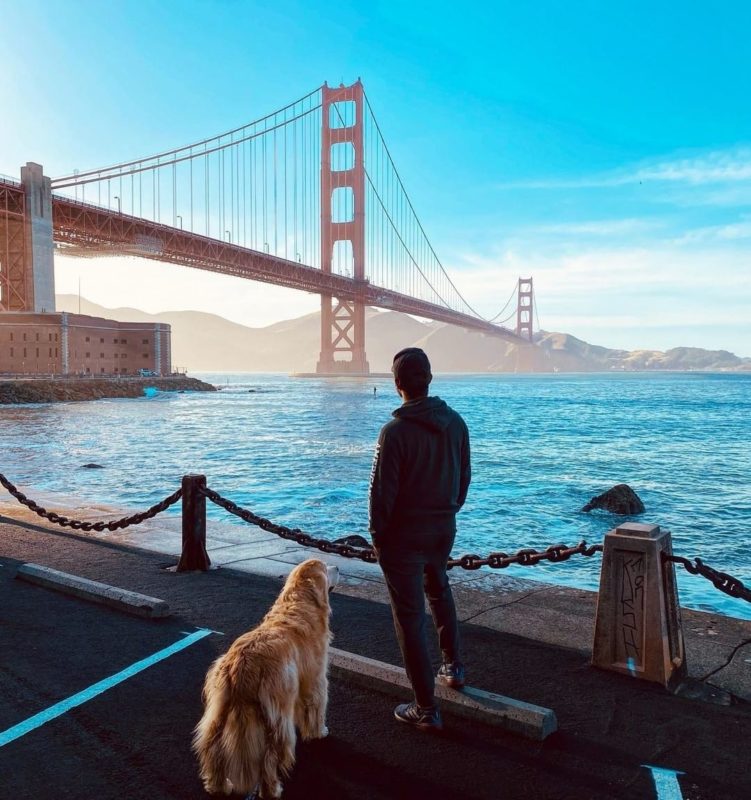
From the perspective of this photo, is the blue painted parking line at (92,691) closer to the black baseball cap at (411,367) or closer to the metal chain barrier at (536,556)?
the metal chain barrier at (536,556)

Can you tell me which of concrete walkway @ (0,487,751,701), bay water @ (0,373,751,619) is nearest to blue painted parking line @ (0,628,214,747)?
concrete walkway @ (0,487,751,701)

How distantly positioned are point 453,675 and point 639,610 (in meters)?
1.06

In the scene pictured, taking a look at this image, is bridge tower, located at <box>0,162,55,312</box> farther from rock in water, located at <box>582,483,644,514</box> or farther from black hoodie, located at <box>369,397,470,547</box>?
black hoodie, located at <box>369,397,470,547</box>

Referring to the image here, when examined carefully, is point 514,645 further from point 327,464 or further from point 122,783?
point 327,464

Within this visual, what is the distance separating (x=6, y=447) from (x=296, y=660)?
2204cm

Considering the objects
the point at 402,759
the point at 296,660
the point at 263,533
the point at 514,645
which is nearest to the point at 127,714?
the point at 296,660

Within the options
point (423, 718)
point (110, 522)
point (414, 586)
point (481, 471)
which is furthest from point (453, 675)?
point (481, 471)

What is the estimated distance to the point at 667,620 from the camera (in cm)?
366

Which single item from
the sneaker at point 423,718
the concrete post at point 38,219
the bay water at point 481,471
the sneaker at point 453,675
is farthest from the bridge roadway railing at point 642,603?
the concrete post at point 38,219

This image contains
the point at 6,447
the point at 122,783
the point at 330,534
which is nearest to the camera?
the point at 122,783

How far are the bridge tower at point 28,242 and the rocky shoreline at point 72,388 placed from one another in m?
6.60

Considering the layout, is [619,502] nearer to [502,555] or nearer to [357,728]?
[502,555]

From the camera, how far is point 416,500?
116 inches

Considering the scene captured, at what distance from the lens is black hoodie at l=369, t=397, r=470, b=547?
2896 millimetres
